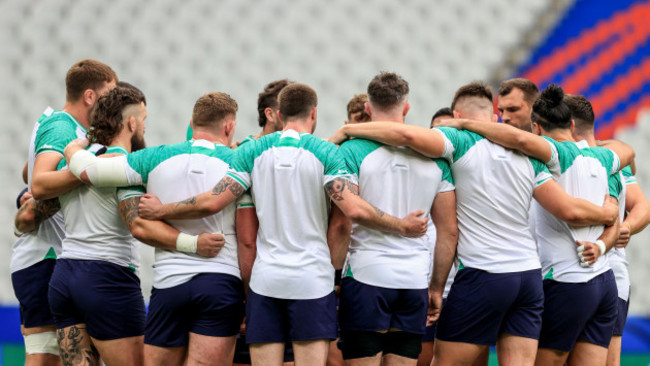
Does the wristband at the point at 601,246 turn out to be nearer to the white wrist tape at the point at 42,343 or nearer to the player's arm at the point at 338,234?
the player's arm at the point at 338,234

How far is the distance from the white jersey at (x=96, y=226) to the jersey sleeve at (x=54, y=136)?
0.35 metres

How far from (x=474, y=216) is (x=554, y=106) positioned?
81 cm

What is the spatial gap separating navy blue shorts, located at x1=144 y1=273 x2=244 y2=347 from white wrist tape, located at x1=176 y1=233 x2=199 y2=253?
13 centimetres

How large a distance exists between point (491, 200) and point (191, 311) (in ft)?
5.07

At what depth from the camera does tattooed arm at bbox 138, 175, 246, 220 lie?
297 cm

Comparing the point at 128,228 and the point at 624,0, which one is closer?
the point at 128,228

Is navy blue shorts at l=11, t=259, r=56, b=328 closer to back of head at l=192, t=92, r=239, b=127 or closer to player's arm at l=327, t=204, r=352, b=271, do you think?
back of head at l=192, t=92, r=239, b=127

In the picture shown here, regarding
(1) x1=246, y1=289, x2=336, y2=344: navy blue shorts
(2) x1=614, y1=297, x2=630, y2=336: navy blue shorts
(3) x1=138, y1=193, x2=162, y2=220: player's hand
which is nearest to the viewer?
(1) x1=246, y1=289, x2=336, y2=344: navy blue shorts

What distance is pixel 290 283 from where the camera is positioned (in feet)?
9.61

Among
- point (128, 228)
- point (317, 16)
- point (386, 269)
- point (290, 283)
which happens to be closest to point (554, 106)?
point (386, 269)

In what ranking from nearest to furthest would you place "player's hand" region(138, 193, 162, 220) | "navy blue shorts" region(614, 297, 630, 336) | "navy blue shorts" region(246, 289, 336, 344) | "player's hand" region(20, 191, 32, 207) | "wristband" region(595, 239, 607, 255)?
"navy blue shorts" region(246, 289, 336, 344)
"player's hand" region(138, 193, 162, 220)
"wristband" region(595, 239, 607, 255)
"player's hand" region(20, 191, 32, 207)
"navy blue shorts" region(614, 297, 630, 336)

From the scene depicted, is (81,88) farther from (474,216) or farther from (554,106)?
(554,106)

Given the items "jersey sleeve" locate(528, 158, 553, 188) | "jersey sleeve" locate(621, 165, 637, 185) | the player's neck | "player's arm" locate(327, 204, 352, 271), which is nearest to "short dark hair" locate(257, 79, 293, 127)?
A: the player's neck

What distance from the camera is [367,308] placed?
2.99m
